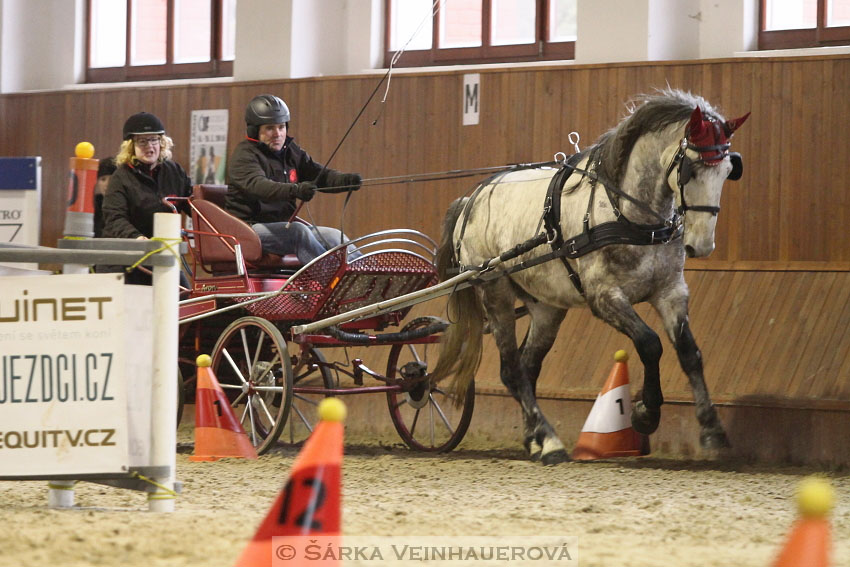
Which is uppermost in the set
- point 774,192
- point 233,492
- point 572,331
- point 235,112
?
point 235,112

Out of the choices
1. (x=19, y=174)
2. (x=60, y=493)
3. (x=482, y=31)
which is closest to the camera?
(x=60, y=493)

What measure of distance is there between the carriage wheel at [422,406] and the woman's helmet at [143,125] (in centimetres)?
184

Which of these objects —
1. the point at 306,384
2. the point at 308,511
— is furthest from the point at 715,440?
the point at 306,384

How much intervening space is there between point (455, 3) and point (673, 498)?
5.73 metres

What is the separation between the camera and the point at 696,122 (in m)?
5.34

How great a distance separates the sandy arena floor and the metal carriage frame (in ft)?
1.30

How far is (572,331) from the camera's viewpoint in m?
7.79

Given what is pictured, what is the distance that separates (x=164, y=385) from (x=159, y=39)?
294 inches

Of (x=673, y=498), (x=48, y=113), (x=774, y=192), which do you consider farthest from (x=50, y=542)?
(x=48, y=113)

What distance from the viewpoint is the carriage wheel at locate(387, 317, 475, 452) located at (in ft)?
21.7

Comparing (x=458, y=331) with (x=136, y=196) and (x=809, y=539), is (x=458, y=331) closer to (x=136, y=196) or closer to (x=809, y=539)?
(x=136, y=196)

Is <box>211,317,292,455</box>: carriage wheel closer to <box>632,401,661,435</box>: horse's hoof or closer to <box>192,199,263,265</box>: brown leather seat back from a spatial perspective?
<box>192,199,263,265</box>: brown leather seat back

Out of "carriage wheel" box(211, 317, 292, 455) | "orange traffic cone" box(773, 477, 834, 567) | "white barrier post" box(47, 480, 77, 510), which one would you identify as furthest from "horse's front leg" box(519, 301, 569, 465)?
"orange traffic cone" box(773, 477, 834, 567)

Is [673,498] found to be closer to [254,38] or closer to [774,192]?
[774,192]
